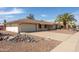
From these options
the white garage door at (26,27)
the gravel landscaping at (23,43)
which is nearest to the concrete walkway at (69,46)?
the gravel landscaping at (23,43)

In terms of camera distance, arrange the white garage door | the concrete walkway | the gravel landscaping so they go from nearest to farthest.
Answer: the concrete walkway → the gravel landscaping → the white garage door

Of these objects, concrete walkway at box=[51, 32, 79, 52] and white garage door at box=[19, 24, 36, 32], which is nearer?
concrete walkway at box=[51, 32, 79, 52]

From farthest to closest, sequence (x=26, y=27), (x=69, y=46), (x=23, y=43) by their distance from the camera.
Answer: (x=26, y=27) → (x=23, y=43) → (x=69, y=46)

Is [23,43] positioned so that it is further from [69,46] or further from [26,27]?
[26,27]

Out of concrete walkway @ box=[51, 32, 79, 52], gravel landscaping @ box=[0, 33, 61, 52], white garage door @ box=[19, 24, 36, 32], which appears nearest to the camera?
concrete walkway @ box=[51, 32, 79, 52]

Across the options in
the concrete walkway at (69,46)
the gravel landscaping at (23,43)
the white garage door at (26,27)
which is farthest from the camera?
the white garage door at (26,27)

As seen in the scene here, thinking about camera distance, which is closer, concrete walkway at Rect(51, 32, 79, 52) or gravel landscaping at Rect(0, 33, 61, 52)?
concrete walkway at Rect(51, 32, 79, 52)

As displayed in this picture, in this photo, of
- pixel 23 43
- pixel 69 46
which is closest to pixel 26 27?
pixel 23 43

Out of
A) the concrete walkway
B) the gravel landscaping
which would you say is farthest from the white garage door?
the concrete walkway

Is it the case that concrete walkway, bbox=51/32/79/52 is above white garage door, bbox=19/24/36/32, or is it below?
below

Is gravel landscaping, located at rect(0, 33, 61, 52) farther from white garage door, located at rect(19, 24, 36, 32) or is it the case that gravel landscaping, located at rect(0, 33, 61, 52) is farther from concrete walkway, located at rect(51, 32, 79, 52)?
white garage door, located at rect(19, 24, 36, 32)

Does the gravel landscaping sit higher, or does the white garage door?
the white garage door

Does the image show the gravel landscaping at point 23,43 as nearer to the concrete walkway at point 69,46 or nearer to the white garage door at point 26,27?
the concrete walkway at point 69,46

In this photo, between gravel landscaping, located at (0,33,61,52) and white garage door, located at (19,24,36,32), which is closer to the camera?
A: gravel landscaping, located at (0,33,61,52)
